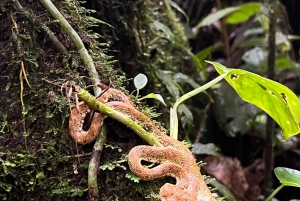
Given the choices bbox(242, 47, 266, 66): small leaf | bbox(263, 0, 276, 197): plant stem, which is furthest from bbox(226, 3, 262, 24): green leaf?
bbox(263, 0, 276, 197): plant stem

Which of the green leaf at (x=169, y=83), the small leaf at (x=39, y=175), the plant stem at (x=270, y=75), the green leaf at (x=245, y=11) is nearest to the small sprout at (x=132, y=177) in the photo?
the small leaf at (x=39, y=175)

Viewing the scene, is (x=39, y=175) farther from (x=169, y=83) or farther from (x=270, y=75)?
(x=270, y=75)

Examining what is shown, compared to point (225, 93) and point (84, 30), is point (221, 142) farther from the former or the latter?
point (84, 30)

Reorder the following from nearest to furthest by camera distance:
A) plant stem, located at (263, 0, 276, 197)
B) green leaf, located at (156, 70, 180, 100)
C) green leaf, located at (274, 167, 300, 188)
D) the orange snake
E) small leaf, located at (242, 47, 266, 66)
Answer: the orange snake → green leaf, located at (274, 167, 300, 188) → green leaf, located at (156, 70, 180, 100) → plant stem, located at (263, 0, 276, 197) → small leaf, located at (242, 47, 266, 66)

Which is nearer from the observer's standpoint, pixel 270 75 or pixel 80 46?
pixel 80 46

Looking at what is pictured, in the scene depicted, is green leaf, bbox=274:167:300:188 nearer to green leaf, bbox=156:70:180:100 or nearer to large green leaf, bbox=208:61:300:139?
large green leaf, bbox=208:61:300:139

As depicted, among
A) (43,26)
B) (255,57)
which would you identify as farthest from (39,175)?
(255,57)

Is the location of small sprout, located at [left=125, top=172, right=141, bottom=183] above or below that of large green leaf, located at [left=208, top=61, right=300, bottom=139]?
below

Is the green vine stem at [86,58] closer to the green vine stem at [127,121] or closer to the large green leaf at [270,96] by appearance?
the green vine stem at [127,121]
